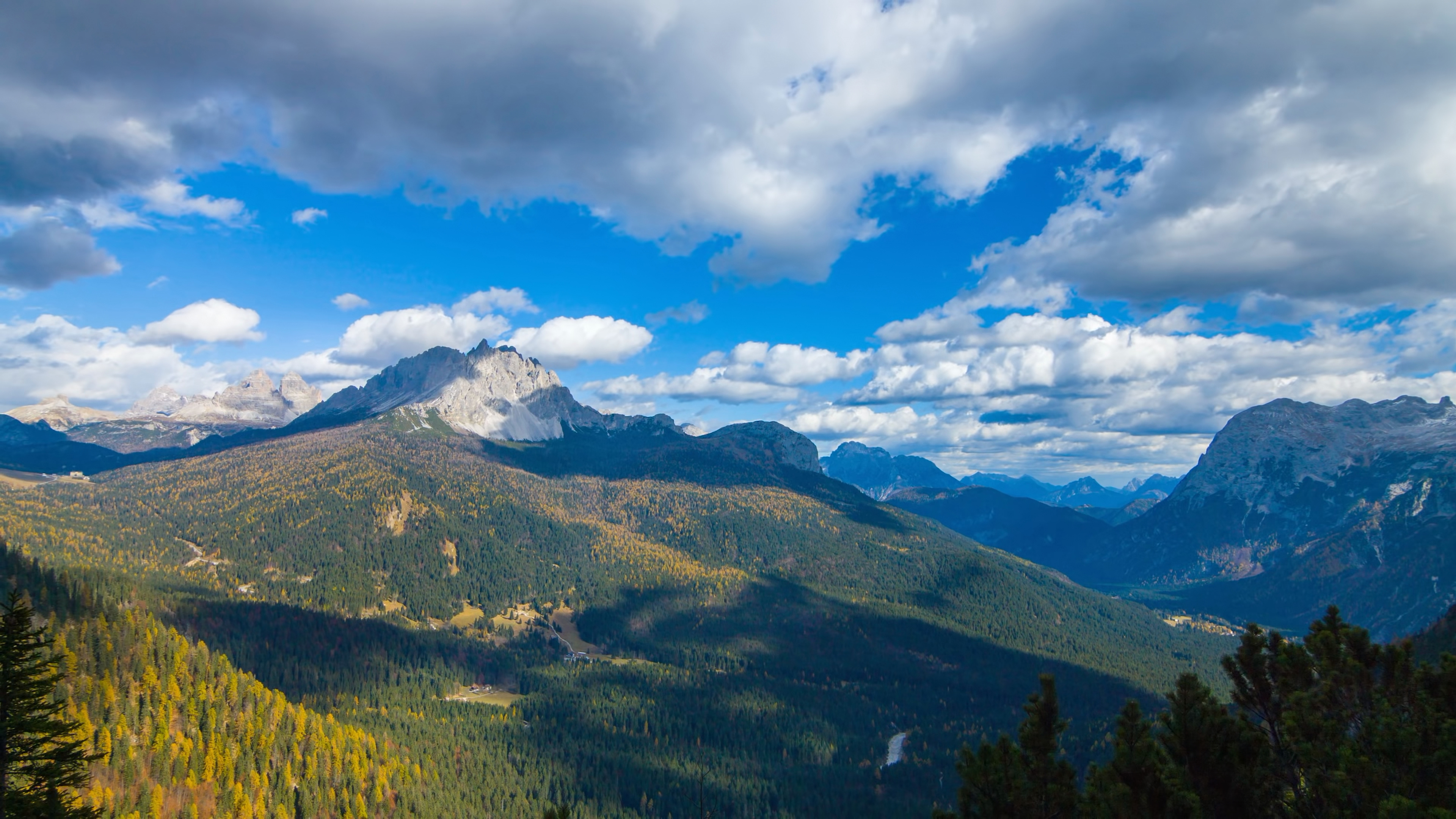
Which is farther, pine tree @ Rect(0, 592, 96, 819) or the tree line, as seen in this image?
pine tree @ Rect(0, 592, 96, 819)

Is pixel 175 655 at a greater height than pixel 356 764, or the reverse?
pixel 175 655

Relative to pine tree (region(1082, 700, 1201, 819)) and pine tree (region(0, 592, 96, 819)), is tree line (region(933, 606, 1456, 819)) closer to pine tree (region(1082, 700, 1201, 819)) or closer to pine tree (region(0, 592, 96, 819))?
→ pine tree (region(1082, 700, 1201, 819))

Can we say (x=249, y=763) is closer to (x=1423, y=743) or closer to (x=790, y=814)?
(x=790, y=814)

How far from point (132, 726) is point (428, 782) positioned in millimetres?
57125

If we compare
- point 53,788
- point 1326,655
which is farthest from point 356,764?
point 1326,655

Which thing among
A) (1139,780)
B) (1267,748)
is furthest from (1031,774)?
(1267,748)

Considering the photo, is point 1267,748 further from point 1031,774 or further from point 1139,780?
point 1031,774

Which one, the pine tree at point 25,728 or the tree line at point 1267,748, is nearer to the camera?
the tree line at point 1267,748

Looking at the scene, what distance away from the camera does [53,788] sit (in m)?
29.8

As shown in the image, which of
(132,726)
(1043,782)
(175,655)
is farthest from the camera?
(175,655)

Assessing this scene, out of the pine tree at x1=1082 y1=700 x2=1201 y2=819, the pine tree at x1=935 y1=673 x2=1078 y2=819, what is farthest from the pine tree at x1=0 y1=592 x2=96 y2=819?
the pine tree at x1=1082 y1=700 x2=1201 y2=819

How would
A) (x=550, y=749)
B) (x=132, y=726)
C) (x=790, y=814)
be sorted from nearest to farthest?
(x=132, y=726) → (x=790, y=814) → (x=550, y=749)

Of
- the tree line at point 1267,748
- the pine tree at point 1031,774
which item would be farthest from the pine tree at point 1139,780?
the pine tree at point 1031,774

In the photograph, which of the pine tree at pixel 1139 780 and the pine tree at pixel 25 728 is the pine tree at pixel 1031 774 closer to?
the pine tree at pixel 1139 780
